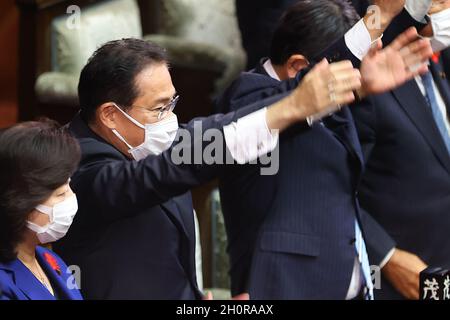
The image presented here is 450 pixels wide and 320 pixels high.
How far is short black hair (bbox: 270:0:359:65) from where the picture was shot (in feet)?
6.10

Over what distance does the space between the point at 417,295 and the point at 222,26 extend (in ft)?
4.26

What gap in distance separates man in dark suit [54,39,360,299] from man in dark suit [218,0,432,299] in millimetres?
101

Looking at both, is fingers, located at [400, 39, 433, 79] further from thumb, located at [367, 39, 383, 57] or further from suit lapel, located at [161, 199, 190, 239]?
suit lapel, located at [161, 199, 190, 239]

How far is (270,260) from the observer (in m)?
1.71

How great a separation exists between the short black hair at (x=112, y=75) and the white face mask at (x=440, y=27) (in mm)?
668

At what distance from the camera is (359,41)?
174 cm

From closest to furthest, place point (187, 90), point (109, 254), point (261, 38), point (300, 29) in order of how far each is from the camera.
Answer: point (109, 254)
point (300, 29)
point (261, 38)
point (187, 90)

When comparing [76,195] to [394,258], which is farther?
[394,258]

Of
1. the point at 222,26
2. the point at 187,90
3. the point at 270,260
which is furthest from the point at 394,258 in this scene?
the point at 222,26

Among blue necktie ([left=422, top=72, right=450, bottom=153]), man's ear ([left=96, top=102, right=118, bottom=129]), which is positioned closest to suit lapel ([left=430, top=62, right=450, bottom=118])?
blue necktie ([left=422, top=72, right=450, bottom=153])

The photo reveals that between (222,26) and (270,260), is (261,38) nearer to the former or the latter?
(222,26)

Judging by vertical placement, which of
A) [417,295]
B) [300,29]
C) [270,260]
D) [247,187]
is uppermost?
[300,29]

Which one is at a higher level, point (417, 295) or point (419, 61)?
point (419, 61)

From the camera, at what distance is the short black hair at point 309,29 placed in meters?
1.86
